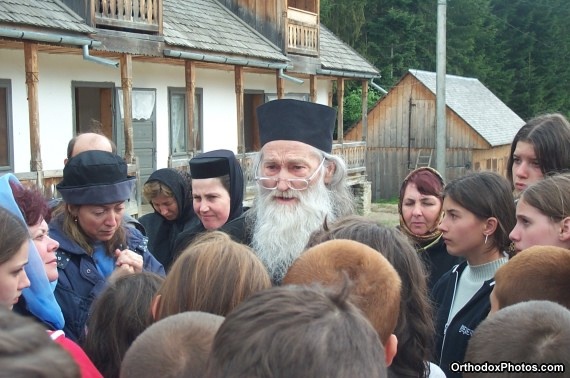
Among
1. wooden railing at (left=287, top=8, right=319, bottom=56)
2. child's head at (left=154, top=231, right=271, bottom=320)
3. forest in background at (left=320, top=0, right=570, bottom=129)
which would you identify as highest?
forest in background at (left=320, top=0, right=570, bottom=129)

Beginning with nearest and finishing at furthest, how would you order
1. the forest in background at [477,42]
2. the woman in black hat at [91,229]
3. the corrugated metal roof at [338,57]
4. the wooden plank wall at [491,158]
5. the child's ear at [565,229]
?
the child's ear at [565,229] → the woman in black hat at [91,229] → the corrugated metal roof at [338,57] → the wooden plank wall at [491,158] → the forest in background at [477,42]

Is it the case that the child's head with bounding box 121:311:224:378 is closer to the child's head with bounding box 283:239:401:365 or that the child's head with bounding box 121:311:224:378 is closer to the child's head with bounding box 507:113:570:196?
the child's head with bounding box 283:239:401:365

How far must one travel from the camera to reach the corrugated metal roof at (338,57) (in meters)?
23.2

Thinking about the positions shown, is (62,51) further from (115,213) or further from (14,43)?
(115,213)

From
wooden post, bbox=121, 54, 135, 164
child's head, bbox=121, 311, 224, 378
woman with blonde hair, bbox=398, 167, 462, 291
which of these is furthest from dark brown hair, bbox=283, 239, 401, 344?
wooden post, bbox=121, 54, 135, 164

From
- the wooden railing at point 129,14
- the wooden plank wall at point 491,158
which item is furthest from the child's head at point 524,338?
the wooden plank wall at point 491,158

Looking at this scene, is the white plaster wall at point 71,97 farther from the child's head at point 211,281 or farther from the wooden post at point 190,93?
the child's head at point 211,281

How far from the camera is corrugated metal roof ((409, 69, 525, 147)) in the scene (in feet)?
99.2

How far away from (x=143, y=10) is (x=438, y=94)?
8550mm

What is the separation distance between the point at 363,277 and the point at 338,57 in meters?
22.7

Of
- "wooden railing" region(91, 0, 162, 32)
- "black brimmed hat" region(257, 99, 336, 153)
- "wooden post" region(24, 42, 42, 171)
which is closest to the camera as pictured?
"black brimmed hat" region(257, 99, 336, 153)

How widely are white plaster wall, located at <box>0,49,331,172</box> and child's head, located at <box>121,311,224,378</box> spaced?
11.5m

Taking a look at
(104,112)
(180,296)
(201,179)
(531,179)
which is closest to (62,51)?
(104,112)

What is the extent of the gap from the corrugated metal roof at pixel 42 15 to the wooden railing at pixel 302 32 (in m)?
8.63
